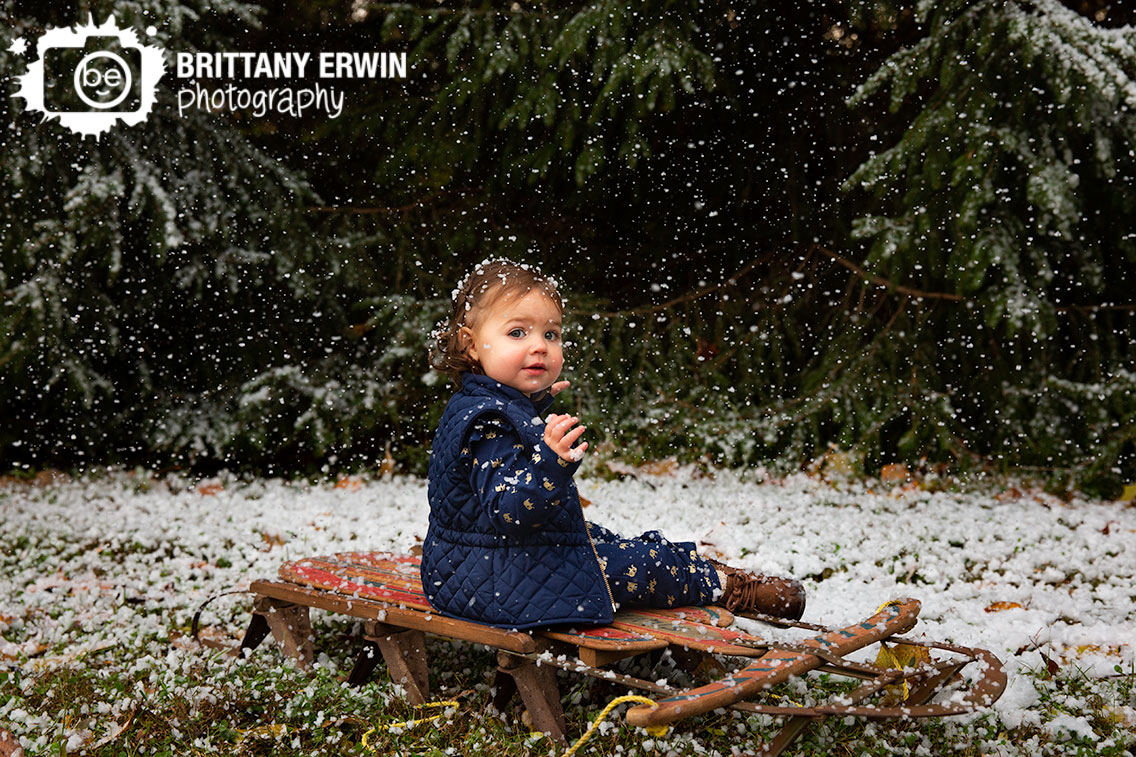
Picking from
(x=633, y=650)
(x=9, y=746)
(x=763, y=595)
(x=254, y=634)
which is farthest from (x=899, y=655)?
(x=9, y=746)

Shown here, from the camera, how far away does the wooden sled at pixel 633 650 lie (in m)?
2.05

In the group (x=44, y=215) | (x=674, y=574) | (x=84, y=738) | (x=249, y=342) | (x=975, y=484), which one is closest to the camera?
(x=84, y=738)

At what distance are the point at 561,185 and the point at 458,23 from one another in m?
1.28

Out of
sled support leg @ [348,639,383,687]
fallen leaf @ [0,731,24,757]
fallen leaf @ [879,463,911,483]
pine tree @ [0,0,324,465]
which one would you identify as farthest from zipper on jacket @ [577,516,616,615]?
pine tree @ [0,0,324,465]

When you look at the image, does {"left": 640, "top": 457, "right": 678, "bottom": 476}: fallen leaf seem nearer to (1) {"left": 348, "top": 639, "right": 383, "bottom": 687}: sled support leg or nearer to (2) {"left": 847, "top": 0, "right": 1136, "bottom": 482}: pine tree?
(2) {"left": 847, "top": 0, "right": 1136, "bottom": 482}: pine tree

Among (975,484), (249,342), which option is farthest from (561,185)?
(975,484)

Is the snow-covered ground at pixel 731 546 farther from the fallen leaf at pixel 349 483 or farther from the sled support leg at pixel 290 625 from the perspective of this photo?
the sled support leg at pixel 290 625

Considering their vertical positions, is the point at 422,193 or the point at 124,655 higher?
the point at 422,193

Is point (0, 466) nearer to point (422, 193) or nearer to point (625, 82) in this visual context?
point (422, 193)

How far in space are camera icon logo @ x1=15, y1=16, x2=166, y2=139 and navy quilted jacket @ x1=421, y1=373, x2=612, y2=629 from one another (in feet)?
14.2

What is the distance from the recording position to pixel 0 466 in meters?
6.46

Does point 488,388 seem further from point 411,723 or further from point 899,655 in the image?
point 899,655

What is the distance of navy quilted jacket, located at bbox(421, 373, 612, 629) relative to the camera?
93.6 inches

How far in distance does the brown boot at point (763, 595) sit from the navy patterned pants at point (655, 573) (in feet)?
0.17
